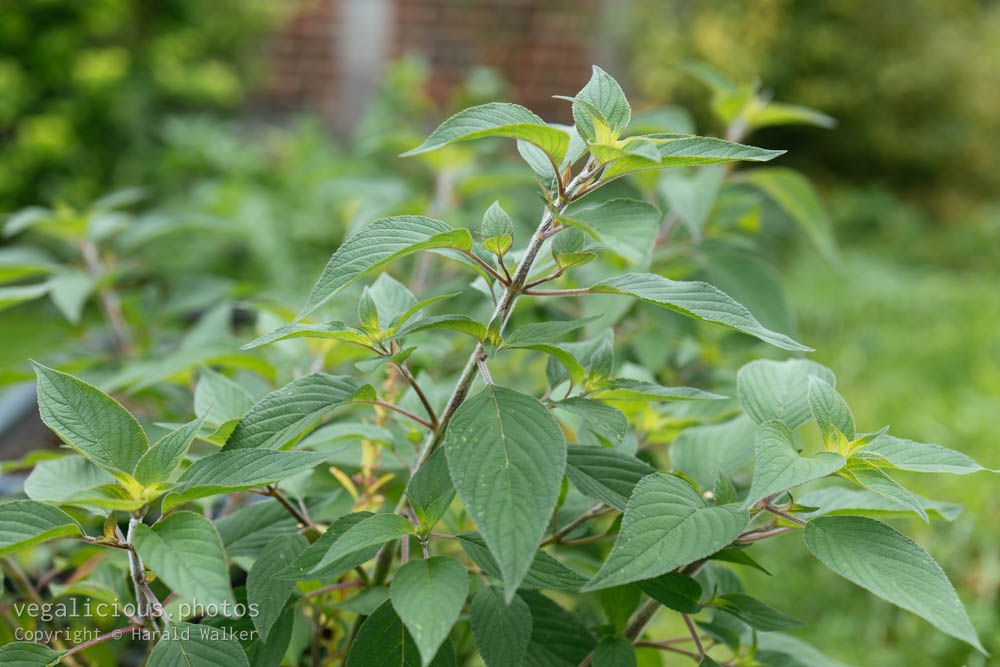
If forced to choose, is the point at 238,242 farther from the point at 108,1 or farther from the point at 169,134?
the point at 108,1

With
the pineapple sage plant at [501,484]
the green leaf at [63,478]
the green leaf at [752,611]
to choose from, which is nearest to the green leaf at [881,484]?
the pineapple sage plant at [501,484]

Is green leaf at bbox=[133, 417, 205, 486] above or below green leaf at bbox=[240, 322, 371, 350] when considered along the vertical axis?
below

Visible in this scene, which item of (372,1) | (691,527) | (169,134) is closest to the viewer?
(691,527)

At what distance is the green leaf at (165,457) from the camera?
445 mm

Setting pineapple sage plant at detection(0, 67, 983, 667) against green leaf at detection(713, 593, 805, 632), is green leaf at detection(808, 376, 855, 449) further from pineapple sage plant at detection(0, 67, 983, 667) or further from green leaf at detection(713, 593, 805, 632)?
green leaf at detection(713, 593, 805, 632)

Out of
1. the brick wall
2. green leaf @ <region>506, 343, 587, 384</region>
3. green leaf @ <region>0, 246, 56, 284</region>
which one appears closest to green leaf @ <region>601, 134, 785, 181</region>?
green leaf @ <region>506, 343, 587, 384</region>

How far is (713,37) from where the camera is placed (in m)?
4.57

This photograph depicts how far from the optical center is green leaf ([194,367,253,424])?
547 millimetres

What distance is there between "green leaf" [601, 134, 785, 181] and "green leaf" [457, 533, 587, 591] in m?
0.23

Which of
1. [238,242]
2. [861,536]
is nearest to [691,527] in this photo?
[861,536]

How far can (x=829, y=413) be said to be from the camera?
0.47 metres

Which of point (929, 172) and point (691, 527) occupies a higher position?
point (691, 527)

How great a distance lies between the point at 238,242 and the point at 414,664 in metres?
2.77

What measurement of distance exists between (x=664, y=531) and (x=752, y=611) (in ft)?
0.44
